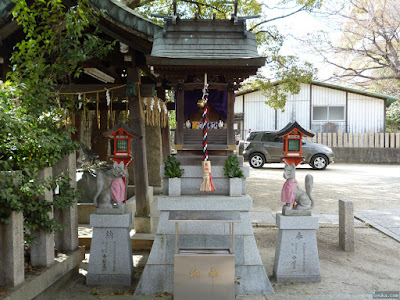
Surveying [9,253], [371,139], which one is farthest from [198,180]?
[371,139]

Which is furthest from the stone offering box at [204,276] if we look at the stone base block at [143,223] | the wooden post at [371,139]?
the wooden post at [371,139]

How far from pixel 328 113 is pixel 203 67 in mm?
21355

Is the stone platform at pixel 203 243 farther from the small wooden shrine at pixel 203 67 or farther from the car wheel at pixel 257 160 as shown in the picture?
the car wheel at pixel 257 160

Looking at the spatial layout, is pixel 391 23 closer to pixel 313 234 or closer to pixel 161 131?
pixel 161 131

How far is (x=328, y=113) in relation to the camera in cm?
2462

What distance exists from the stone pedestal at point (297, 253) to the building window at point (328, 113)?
20.9 metres

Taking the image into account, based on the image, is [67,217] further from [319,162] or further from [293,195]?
[319,162]

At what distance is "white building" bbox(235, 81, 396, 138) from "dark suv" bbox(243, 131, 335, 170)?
491cm

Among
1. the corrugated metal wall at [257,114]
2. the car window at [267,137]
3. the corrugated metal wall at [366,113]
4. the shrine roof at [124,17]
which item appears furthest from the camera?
the corrugated metal wall at [257,114]

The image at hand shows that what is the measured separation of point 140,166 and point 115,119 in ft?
15.8

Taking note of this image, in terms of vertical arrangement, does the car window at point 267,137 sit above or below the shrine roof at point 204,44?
below

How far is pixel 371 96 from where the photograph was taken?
78.8ft

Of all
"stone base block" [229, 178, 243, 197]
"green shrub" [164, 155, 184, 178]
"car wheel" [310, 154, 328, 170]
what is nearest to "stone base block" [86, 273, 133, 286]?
"green shrub" [164, 155, 184, 178]

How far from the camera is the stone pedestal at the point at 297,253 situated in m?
5.15
